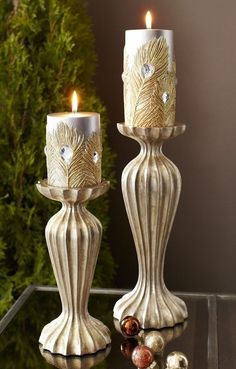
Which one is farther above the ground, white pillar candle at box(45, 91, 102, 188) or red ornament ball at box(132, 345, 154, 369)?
white pillar candle at box(45, 91, 102, 188)

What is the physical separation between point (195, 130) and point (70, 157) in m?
0.95

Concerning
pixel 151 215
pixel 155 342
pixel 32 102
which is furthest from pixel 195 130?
pixel 155 342

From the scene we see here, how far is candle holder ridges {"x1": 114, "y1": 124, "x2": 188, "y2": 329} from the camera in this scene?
1.14 m

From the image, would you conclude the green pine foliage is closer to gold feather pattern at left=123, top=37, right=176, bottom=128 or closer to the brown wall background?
the brown wall background

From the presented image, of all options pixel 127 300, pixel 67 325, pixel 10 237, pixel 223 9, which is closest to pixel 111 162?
pixel 10 237

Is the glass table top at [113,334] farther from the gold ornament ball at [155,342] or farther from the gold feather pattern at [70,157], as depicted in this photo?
the gold feather pattern at [70,157]

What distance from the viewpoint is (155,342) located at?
109 centimetres

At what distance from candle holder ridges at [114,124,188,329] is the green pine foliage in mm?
574

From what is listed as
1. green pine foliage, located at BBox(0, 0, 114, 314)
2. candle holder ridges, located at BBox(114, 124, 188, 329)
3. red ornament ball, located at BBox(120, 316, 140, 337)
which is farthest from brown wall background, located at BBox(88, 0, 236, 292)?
red ornament ball, located at BBox(120, 316, 140, 337)

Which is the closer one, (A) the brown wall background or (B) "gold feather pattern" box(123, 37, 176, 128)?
(B) "gold feather pattern" box(123, 37, 176, 128)

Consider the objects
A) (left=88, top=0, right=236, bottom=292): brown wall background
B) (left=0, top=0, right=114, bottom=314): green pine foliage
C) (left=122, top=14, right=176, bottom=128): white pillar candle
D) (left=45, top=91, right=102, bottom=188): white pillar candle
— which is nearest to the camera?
(left=45, top=91, right=102, bottom=188): white pillar candle

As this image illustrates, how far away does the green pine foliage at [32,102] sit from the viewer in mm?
1691

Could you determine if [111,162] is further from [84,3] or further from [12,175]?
[84,3]

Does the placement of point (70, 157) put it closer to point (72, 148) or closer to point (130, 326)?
point (72, 148)
